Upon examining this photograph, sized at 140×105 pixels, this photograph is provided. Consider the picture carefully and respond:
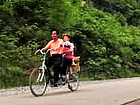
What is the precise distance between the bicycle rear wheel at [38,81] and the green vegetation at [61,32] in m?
3.31

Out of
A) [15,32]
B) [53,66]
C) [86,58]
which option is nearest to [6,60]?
[15,32]

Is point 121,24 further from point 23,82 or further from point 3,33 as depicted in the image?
point 23,82

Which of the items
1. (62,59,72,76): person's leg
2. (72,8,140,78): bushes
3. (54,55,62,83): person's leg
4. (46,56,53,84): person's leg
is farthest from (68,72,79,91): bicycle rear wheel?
(72,8,140,78): bushes

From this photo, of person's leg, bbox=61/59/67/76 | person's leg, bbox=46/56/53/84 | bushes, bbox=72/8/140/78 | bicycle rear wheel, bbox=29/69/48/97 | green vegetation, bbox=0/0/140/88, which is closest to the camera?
bicycle rear wheel, bbox=29/69/48/97

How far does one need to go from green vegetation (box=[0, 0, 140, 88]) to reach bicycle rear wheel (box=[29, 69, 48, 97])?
10.9 feet

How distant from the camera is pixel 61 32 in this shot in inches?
794

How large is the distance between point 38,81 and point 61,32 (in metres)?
9.72

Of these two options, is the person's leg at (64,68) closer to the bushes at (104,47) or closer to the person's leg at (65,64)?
the person's leg at (65,64)

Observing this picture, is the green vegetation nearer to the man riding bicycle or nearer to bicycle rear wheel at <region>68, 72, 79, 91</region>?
bicycle rear wheel at <region>68, 72, 79, 91</region>

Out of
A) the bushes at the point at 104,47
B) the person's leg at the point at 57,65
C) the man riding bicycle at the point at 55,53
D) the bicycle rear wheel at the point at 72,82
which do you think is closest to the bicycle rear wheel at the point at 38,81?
the man riding bicycle at the point at 55,53

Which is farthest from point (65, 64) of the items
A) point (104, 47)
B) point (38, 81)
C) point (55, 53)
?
point (104, 47)

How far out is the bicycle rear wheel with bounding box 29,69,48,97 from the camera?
1041 cm

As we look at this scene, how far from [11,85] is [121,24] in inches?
914

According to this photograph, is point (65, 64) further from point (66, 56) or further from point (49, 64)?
point (49, 64)
